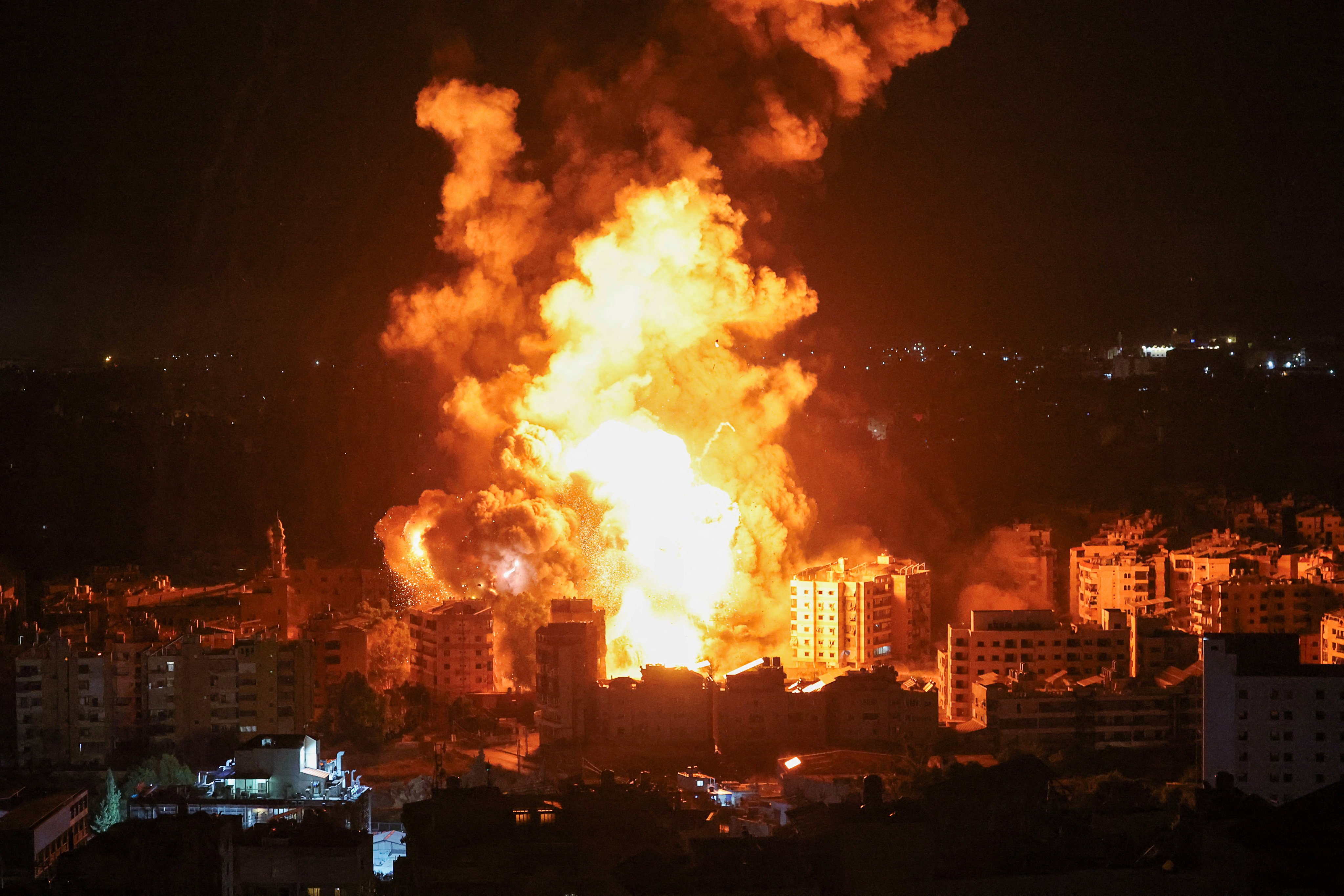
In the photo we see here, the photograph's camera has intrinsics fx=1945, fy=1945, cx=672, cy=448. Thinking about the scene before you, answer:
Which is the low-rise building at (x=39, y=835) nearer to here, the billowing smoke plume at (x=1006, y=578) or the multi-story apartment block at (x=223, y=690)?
the multi-story apartment block at (x=223, y=690)

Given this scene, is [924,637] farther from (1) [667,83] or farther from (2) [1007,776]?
(2) [1007,776]

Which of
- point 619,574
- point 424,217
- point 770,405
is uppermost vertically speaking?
point 424,217

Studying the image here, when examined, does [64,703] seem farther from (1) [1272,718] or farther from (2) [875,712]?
(1) [1272,718]

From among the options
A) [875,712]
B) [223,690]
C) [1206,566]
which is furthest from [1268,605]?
[223,690]

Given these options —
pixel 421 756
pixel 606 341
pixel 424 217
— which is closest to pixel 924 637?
pixel 606 341

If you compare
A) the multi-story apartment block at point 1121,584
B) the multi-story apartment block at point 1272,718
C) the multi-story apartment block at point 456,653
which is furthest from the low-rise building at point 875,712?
the multi-story apartment block at point 1121,584

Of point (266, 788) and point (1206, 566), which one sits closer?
point (266, 788)
